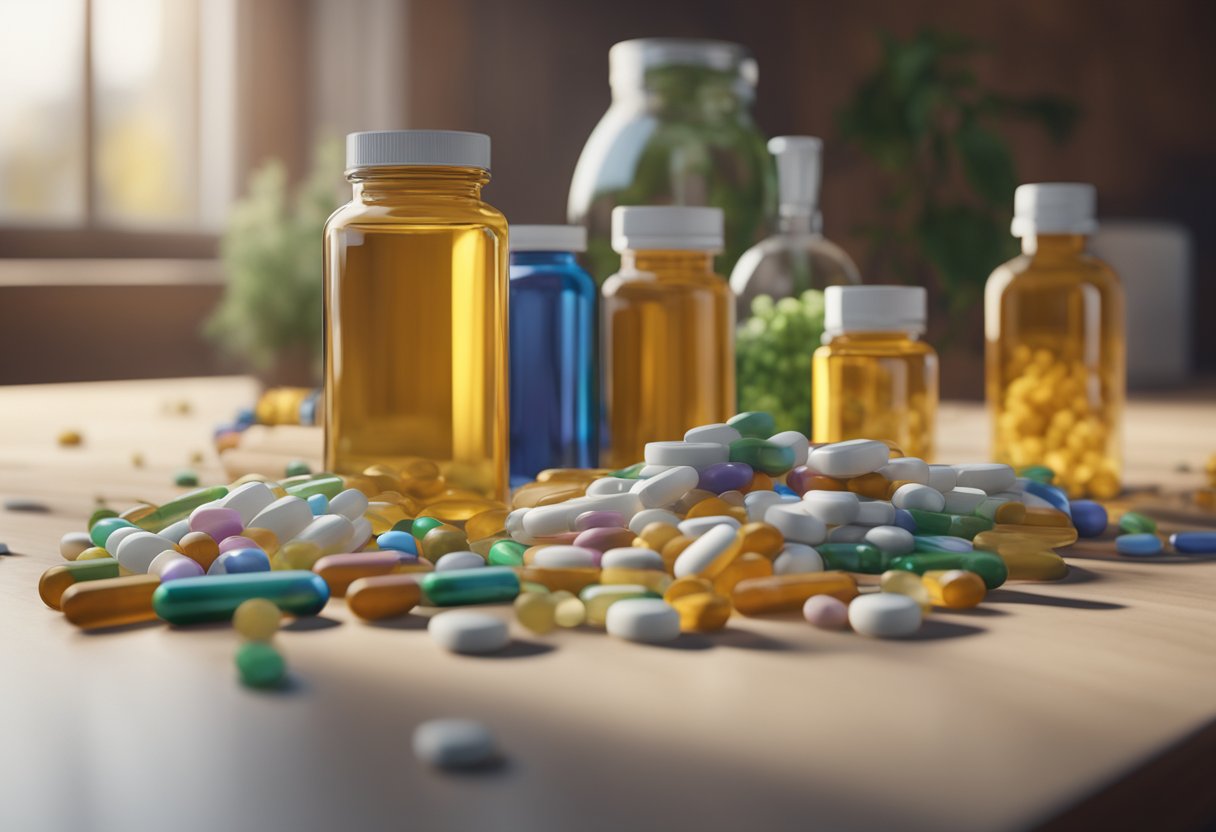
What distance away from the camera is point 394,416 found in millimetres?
819

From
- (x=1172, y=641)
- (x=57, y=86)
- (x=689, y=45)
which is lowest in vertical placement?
(x=1172, y=641)

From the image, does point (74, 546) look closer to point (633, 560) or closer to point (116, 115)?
point (633, 560)

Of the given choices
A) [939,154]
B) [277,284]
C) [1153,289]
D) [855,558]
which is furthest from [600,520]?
[1153,289]

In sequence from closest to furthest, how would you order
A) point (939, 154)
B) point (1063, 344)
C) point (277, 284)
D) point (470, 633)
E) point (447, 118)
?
point (470, 633)
point (1063, 344)
point (277, 284)
point (939, 154)
point (447, 118)

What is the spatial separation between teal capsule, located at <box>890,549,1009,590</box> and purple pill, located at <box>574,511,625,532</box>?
5.8 inches

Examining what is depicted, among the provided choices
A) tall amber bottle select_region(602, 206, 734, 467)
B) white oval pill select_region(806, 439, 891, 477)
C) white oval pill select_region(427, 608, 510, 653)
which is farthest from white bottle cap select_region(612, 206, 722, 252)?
white oval pill select_region(427, 608, 510, 653)

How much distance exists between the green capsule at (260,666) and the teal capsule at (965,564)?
32cm

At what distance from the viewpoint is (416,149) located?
0.79 metres

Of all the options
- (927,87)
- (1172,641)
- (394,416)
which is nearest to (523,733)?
(1172,641)

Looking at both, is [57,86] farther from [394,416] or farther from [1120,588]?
[1120,588]

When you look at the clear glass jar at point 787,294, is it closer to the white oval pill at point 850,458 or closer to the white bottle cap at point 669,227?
the white bottle cap at point 669,227

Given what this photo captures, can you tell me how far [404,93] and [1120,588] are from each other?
2547 mm

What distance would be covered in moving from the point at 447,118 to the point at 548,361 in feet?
6.96

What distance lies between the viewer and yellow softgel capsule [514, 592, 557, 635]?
0.55 metres
